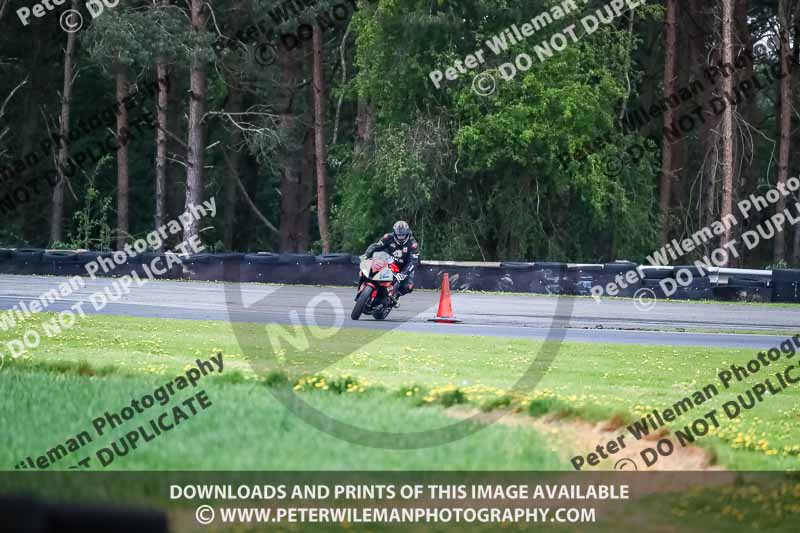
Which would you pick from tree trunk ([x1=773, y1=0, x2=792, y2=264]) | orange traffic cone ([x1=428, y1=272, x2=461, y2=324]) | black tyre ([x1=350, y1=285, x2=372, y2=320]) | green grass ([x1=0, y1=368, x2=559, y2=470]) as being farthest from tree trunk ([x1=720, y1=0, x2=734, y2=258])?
green grass ([x1=0, y1=368, x2=559, y2=470])

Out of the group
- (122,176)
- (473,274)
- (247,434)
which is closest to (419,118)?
(473,274)

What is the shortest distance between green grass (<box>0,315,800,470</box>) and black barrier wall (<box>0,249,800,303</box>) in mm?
12920

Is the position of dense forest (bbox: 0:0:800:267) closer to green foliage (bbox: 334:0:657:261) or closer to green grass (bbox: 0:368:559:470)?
green foliage (bbox: 334:0:657:261)

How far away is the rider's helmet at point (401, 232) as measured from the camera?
19.8 metres

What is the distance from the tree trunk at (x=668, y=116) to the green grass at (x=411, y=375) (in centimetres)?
2766

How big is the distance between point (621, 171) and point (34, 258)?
19.6 meters

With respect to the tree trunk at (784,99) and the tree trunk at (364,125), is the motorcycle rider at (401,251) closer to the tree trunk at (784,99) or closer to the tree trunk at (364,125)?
the tree trunk at (364,125)

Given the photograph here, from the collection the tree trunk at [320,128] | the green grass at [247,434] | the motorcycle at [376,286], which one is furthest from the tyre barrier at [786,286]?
the green grass at [247,434]

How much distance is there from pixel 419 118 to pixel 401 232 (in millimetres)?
18979

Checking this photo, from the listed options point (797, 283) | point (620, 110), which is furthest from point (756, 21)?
point (797, 283)

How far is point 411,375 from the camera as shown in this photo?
13039 mm

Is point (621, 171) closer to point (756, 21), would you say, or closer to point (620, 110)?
point (620, 110)

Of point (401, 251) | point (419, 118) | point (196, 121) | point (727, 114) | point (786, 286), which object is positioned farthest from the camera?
point (196, 121)

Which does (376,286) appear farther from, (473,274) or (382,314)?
(473,274)
